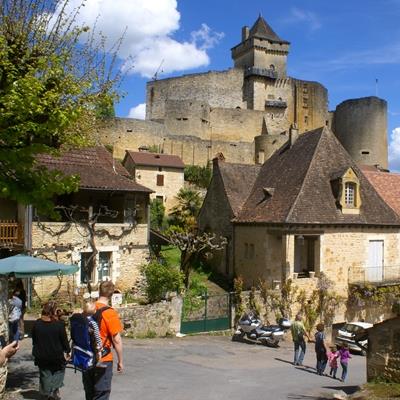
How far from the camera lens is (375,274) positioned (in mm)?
19781

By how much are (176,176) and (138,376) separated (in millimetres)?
29540

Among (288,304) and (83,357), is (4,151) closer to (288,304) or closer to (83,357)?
(83,357)

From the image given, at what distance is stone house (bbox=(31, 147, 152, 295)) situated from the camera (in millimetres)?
17625

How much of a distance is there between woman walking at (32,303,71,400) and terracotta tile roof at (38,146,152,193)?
11.3 m

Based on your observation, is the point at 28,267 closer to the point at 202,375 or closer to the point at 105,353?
the point at 202,375

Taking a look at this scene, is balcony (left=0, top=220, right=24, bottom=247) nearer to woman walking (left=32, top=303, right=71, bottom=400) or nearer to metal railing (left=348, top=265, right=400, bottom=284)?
woman walking (left=32, top=303, right=71, bottom=400)

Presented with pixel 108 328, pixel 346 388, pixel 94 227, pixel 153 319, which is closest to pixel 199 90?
pixel 94 227

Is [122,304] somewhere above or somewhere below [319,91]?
below

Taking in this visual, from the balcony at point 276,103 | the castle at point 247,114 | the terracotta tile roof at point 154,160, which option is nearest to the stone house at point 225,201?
the terracotta tile roof at point 154,160

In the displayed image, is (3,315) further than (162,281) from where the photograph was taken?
No

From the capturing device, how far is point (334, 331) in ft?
62.3

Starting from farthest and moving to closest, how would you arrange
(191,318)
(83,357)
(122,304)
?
1. (122,304)
2. (191,318)
3. (83,357)

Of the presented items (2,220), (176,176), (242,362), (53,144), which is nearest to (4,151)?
(53,144)

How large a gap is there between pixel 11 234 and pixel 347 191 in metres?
12.7
